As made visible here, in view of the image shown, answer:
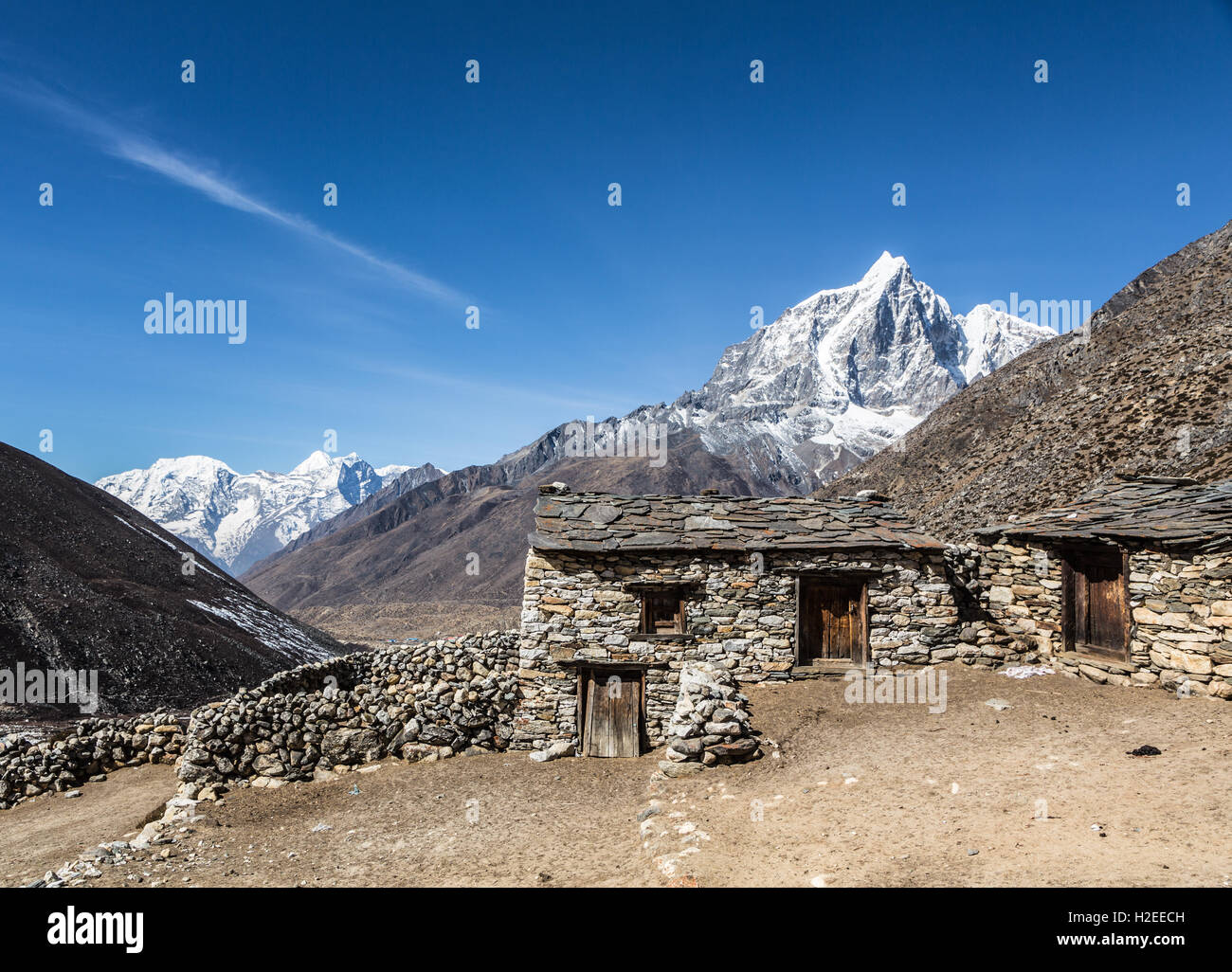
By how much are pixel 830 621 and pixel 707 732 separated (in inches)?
174

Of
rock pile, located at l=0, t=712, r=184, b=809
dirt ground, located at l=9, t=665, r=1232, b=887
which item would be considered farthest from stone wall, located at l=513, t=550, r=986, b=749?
rock pile, located at l=0, t=712, r=184, b=809

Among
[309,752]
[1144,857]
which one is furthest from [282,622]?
[1144,857]

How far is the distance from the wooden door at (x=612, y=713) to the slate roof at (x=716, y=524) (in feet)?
8.78

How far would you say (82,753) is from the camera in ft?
46.8

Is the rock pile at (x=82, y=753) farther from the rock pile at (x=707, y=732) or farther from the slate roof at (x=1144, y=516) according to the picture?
the slate roof at (x=1144, y=516)

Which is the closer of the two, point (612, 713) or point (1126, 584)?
point (1126, 584)

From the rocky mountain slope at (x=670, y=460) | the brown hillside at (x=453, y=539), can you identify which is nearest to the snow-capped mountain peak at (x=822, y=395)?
the rocky mountain slope at (x=670, y=460)

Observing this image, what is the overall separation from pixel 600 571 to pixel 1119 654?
9.61 meters

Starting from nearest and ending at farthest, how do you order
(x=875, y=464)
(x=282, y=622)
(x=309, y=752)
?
1. (x=309, y=752)
2. (x=282, y=622)
3. (x=875, y=464)

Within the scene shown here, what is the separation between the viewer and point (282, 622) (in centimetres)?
3791

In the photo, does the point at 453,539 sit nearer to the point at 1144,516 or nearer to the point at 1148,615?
the point at 1144,516

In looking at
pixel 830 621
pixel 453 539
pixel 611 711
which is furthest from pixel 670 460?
pixel 611 711

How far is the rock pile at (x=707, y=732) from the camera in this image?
410 inches
